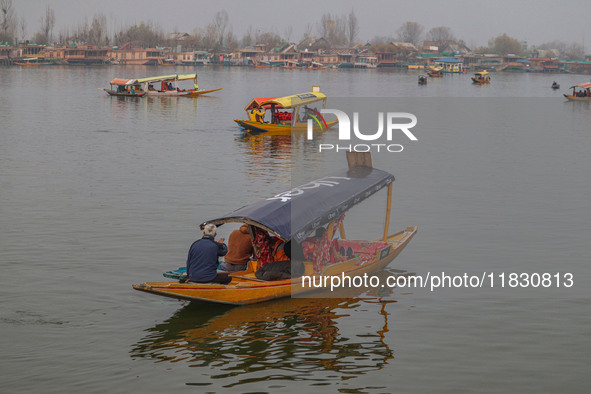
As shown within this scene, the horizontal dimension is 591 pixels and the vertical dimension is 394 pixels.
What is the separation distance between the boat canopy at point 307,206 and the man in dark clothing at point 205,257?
0.45 metres

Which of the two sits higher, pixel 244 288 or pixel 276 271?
pixel 276 271

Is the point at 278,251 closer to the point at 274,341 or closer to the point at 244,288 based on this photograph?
the point at 244,288

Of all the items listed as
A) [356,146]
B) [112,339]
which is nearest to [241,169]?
[356,146]

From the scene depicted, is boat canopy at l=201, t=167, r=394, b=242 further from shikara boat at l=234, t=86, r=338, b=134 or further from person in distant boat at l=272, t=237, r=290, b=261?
shikara boat at l=234, t=86, r=338, b=134

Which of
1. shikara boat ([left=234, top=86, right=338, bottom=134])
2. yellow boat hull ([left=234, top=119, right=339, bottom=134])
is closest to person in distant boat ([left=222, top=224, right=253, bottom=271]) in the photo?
shikara boat ([left=234, top=86, right=338, bottom=134])

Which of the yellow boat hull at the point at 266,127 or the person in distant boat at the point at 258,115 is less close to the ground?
the person in distant boat at the point at 258,115

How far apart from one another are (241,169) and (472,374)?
2482cm

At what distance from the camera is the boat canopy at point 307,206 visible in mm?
16672

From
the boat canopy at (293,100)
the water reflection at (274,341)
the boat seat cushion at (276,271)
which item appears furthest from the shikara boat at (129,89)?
the water reflection at (274,341)

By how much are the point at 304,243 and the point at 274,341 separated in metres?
3.14

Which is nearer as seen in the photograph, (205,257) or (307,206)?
(205,257)

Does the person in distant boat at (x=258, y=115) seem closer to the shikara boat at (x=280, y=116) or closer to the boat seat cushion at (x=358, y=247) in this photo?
the shikara boat at (x=280, y=116)

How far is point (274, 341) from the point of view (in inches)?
609

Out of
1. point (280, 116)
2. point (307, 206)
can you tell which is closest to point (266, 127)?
point (280, 116)
